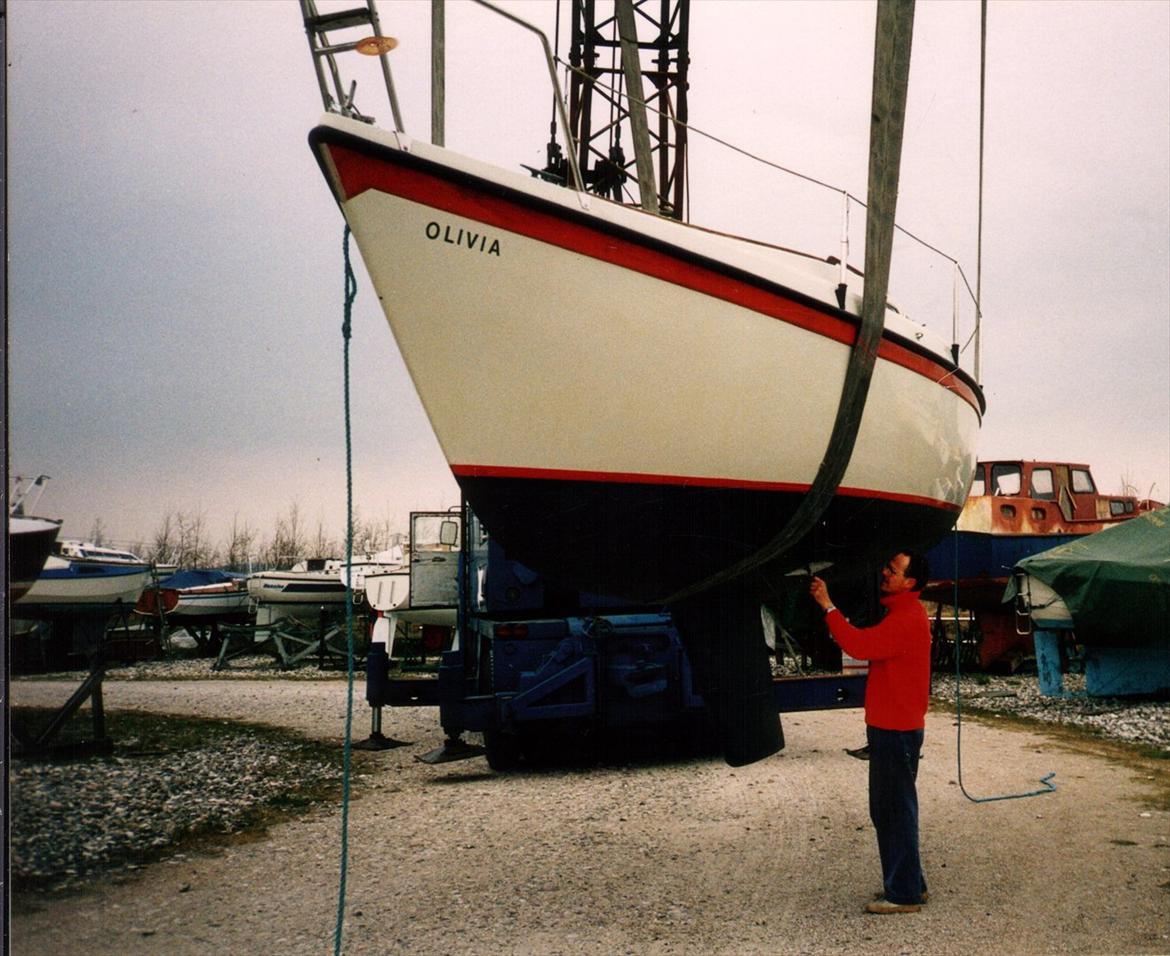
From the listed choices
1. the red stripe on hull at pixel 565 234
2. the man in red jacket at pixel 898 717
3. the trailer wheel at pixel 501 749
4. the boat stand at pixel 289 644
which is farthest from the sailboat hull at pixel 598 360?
the boat stand at pixel 289 644

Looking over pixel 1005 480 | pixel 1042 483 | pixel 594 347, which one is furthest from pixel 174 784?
pixel 1042 483

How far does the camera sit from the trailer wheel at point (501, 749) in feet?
20.9

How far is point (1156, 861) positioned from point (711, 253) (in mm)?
3307

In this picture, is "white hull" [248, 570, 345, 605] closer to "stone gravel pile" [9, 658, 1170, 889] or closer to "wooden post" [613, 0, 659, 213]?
"stone gravel pile" [9, 658, 1170, 889]

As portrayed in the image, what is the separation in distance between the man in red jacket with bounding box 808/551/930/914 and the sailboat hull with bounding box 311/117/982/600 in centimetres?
53

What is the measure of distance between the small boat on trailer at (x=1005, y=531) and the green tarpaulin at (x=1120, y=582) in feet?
4.85

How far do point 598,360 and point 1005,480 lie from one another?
11.5m

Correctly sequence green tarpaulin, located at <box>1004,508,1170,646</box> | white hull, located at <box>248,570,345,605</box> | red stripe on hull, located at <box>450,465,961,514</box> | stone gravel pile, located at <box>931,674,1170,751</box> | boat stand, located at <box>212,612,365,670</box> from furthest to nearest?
white hull, located at <box>248,570,345,605</box>, boat stand, located at <box>212,612,365,670</box>, green tarpaulin, located at <box>1004,508,1170,646</box>, stone gravel pile, located at <box>931,674,1170,751</box>, red stripe on hull, located at <box>450,465,961,514</box>

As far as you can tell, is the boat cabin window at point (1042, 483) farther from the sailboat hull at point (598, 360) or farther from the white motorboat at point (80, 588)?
the white motorboat at point (80, 588)

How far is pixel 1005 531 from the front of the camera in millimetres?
12047

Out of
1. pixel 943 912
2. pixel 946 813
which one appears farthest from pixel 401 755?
pixel 943 912

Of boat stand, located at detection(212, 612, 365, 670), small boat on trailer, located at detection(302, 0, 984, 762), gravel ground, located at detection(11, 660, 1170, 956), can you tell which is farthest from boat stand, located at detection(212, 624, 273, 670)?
small boat on trailer, located at detection(302, 0, 984, 762)

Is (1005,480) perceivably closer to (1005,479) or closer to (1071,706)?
(1005,479)

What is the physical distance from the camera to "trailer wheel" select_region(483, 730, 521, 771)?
6379mm
